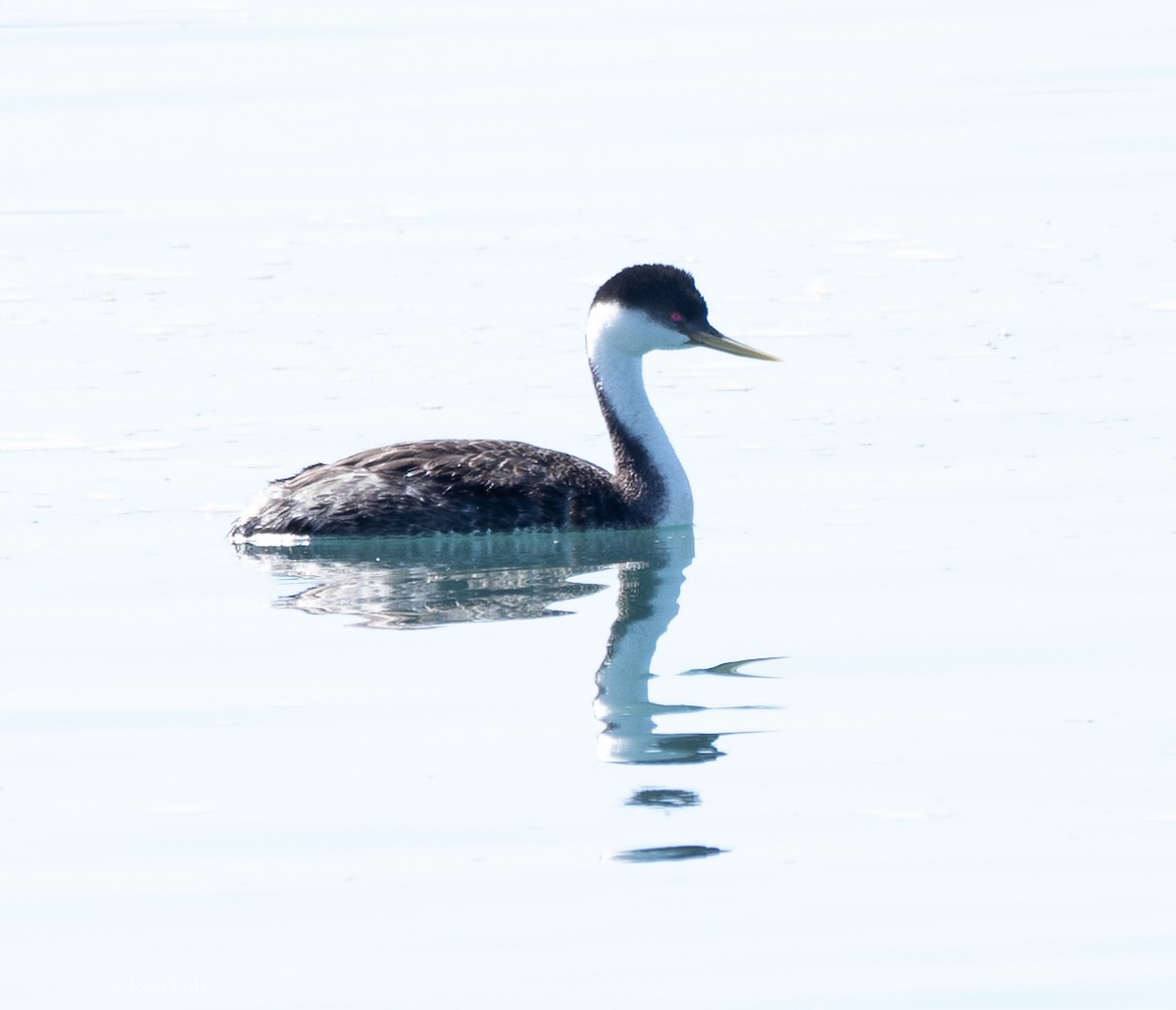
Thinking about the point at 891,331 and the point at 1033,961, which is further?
the point at 891,331

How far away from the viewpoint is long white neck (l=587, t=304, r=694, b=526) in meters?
13.1

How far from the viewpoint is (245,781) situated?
869cm

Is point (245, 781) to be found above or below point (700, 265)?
below

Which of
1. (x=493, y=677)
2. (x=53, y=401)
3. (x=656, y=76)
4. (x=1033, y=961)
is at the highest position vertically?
(x=656, y=76)

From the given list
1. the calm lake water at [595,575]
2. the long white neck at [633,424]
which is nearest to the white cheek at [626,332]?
the long white neck at [633,424]

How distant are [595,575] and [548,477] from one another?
0.97 m

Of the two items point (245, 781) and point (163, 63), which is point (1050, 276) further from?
point (163, 63)

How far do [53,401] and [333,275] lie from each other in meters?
4.25

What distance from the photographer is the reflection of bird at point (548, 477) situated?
1266 centimetres

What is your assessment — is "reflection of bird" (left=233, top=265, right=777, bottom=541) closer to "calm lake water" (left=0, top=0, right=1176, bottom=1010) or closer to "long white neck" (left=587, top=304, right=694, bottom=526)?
"long white neck" (left=587, top=304, right=694, bottom=526)

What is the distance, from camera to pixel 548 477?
12961 mm

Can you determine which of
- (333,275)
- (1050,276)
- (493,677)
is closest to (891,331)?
(1050,276)

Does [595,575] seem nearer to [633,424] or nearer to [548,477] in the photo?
[548,477]

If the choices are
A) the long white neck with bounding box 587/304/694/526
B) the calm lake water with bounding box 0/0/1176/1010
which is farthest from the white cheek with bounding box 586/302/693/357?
the calm lake water with bounding box 0/0/1176/1010
